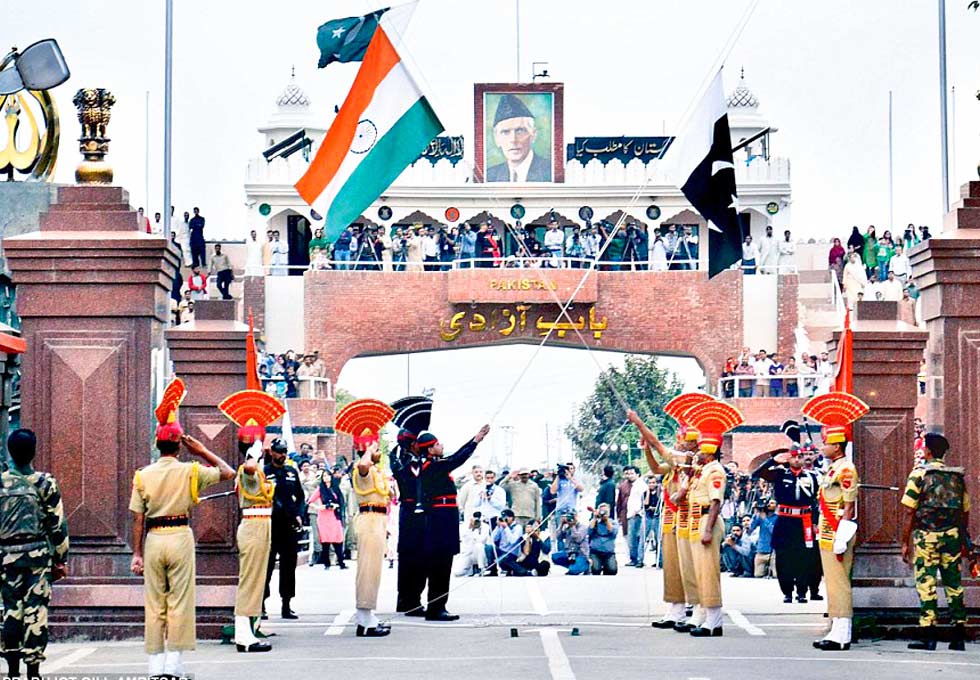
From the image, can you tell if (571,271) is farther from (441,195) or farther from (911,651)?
(911,651)

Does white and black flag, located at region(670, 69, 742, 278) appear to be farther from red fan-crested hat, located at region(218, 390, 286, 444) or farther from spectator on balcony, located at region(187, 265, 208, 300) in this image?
spectator on balcony, located at region(187, 265, 208, 300)

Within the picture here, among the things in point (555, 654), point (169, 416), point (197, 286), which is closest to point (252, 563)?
point (169, 416)

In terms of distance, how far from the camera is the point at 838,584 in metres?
17.2

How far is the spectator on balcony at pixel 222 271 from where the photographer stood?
173ft

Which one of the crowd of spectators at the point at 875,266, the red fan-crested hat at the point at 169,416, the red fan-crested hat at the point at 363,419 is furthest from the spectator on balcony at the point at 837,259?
the red fan-crested hat at the point at 169,416

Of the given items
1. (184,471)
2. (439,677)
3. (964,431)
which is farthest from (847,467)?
(184,471)

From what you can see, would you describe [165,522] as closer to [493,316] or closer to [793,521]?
[793,521]

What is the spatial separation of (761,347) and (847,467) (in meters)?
37.2

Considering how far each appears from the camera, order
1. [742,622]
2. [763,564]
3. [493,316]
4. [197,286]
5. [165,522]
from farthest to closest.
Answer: [493,316], [197,286], [763,564], [742,622], [165,522]

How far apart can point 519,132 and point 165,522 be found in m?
48.3

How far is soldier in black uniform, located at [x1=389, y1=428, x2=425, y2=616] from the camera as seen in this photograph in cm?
2088

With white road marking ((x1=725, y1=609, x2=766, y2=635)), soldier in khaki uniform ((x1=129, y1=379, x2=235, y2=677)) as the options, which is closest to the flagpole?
white road marking ((x1=725, y1=609, x2=766, y2=635))

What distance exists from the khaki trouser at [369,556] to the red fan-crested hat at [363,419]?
68 centimetres

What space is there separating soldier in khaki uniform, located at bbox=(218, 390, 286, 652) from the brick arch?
3604 cm
